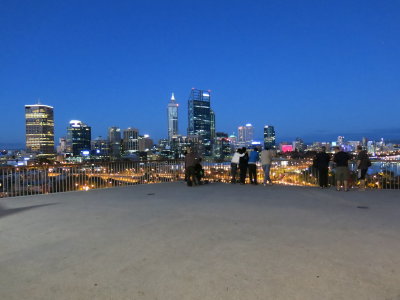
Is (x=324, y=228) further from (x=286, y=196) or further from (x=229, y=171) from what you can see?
(x=229, y=171)

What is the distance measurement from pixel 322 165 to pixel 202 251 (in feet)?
24.5

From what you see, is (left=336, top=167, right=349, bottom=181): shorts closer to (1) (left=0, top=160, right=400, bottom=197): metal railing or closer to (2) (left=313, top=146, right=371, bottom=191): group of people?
(2) (left=313, top=146, right=371, bottom=191): group of people

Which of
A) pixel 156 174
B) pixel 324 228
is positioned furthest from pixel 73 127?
pixel 324 228

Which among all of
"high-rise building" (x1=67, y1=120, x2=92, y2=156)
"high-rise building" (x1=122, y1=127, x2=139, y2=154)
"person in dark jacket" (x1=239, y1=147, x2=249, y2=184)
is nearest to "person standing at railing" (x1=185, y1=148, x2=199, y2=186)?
"person in dark jacket" (x1=239, y1=147, x2=249, y2=184)

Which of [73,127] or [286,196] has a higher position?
[73,127]

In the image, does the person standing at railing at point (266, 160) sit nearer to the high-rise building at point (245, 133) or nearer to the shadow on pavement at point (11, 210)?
the shadow on pavement at point (11, 210)

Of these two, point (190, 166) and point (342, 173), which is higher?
point (190, 166)

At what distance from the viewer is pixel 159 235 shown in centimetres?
488

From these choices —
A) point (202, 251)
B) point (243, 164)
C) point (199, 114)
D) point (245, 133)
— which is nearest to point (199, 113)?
point (199, 114)

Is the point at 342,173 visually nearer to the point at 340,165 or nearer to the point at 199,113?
the point at 340,165

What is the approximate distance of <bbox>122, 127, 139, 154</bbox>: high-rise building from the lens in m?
147

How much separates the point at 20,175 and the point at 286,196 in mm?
8537

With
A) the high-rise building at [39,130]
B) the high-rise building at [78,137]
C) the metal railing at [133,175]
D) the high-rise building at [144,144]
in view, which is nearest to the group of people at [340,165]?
the metal railing at [133,175]

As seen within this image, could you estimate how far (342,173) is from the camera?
31.5 ft
